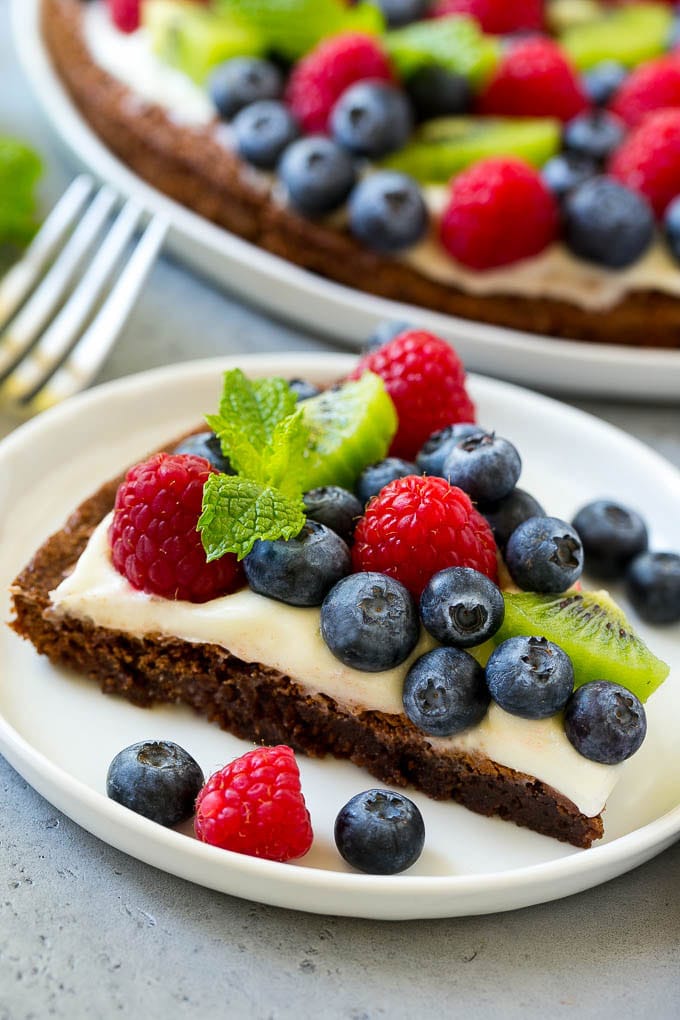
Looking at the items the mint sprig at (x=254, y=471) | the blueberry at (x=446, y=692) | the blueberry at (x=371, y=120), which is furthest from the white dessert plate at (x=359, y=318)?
the blueberry at (x=446, y=692)

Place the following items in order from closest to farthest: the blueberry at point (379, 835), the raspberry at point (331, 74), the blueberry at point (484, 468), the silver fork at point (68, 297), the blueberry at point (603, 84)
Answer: the blueberry at point (379, 835) < the blueberry at point (484, 468) < the silver fork at point (68, 297) < the raspberry at point (331, 74) < the blueberry at point (603, 84)

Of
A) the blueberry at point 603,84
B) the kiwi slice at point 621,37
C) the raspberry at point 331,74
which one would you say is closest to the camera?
the raspberry at point 331,74

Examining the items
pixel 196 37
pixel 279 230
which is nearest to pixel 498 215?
pixel 279 230

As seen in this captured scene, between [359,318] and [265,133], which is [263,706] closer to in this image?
[359,318]

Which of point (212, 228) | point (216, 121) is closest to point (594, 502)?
point (212, 228)

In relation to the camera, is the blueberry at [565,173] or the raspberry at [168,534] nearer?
the raspberry at [168,534]

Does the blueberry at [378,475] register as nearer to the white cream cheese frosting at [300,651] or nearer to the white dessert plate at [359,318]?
the white cream cheese frosting at [300,651]

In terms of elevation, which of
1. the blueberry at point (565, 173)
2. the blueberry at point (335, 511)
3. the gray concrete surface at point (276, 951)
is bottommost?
the gray concrete surface at point (276, 951)

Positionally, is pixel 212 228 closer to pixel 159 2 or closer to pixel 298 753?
pixel 159 2
